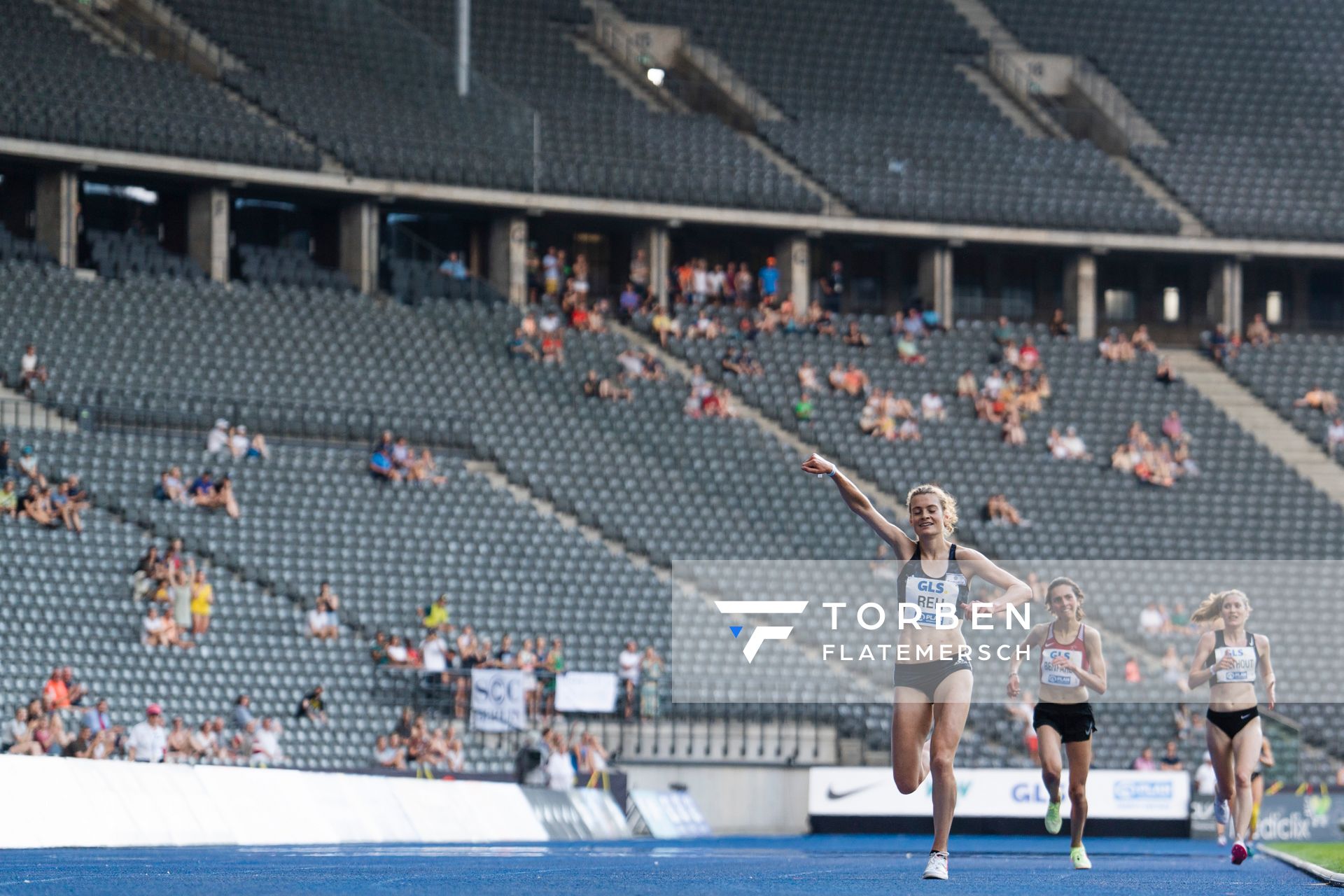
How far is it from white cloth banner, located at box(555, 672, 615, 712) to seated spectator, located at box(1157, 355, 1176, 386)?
16359mm

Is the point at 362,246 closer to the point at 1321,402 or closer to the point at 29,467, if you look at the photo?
the point at 29,467

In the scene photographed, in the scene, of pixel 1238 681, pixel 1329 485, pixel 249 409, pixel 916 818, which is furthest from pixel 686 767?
pixel 1329 485

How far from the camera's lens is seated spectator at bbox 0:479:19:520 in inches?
1082

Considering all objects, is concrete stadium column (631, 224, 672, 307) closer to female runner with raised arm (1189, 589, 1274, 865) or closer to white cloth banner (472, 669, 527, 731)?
white cloth banner (472, 669, 527, 731)

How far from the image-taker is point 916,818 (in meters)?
27.2

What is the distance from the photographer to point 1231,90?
46.9 meters

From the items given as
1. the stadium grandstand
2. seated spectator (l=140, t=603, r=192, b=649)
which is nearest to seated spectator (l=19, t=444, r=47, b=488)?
the stadium grandstand

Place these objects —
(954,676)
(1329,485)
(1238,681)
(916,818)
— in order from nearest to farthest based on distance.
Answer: (954,676), (1238,681), (916,818), (1329,485)

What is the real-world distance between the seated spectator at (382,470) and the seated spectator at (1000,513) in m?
9.71

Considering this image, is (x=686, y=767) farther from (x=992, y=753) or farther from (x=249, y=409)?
(x=249, y=409)

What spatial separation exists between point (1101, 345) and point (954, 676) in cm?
3006

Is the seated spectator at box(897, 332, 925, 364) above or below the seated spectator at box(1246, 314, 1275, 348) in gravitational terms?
below

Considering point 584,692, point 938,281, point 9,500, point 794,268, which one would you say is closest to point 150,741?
point 9,500

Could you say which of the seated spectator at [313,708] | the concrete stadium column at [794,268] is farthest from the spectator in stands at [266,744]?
the concrete stadium column at [794,268]
